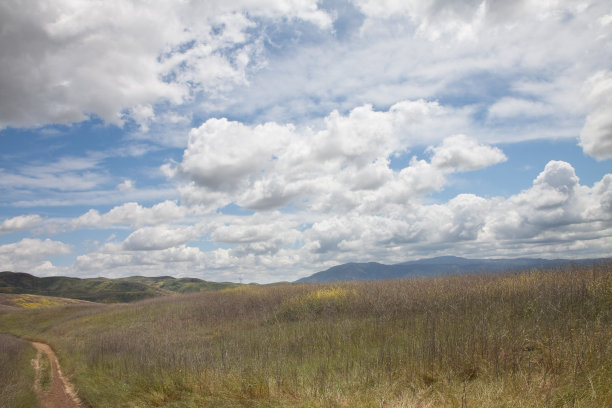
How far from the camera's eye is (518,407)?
5.12 metres

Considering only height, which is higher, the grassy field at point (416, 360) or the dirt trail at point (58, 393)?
the grassy field at point (416, 360)

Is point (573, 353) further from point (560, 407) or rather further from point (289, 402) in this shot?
point (289, 402)

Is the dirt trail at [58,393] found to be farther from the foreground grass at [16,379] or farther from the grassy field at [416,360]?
the grassy field at [416,360]

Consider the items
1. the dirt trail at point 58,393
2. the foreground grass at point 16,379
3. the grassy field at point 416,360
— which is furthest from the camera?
the dirt trail at point 58,393

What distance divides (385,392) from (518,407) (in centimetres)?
226

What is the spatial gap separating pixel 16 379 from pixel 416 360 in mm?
15250

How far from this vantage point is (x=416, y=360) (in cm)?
782

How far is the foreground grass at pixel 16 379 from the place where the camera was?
34.0 ft

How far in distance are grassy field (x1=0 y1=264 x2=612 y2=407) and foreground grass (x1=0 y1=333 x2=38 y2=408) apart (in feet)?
4.81

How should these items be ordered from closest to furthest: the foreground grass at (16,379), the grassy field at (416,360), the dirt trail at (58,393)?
the grassy field at (416,360) < the foreground grass at (16,379) < the dirt trail at (58,393)

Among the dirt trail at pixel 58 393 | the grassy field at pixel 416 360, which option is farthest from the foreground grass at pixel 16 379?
the grassy field at pixel 416 360

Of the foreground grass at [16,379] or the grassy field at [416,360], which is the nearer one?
the grassy field at [416,360]

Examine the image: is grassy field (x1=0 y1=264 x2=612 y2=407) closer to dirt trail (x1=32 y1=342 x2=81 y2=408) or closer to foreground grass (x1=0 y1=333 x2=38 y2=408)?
dirt trail (x1=32 y1=342 x2=81 y2=408)

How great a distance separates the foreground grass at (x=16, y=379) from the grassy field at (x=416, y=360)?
57.7 inches
